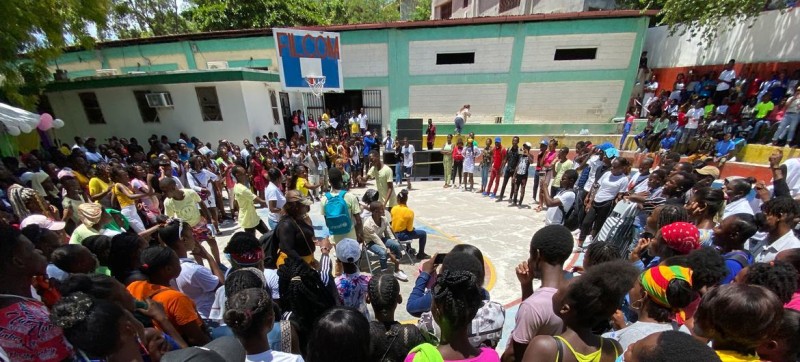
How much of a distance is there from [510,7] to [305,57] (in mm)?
14984

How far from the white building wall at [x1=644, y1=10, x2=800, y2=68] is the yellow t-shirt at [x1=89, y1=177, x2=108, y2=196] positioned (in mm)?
18419

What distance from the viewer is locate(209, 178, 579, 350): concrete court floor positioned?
492 cm

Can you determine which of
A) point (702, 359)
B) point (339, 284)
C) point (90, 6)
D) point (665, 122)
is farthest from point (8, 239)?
point (665, 122)

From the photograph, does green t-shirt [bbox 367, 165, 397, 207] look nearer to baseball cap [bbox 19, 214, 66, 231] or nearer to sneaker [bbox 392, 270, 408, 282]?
sneaker [bbox 392, 270, 408, 282]

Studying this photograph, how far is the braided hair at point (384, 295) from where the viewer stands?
2303mm

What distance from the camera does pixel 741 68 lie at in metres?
12.1

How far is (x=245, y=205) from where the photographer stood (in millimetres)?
5270

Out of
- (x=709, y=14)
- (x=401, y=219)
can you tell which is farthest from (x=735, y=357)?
(x=709, y=14)

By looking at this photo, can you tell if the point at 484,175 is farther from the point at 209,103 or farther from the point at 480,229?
the point at 209,103

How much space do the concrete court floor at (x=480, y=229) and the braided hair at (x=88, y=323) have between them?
311 cm

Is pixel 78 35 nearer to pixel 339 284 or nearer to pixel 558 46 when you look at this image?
pixel 339 284

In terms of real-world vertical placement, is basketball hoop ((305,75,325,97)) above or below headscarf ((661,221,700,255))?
above

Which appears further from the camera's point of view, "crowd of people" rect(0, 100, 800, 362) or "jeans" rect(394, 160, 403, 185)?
"jeans" rect(394, 160, 403, 185)

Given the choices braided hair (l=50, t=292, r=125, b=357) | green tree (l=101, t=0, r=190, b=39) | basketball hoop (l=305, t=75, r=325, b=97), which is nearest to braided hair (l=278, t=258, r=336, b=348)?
braided hair (l=50, t=292, r=125, b=357)
